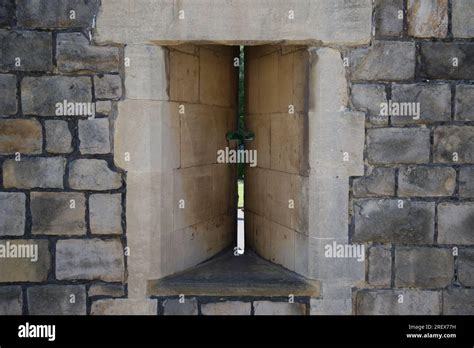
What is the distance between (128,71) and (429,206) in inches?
77.7

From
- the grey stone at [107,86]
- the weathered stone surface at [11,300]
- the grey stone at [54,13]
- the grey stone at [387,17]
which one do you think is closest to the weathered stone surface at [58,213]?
the weathered stone surface at [11,300]

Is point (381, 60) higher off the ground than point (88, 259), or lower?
higher

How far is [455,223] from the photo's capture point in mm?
3213

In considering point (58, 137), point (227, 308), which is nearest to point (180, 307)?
point (227, 308)

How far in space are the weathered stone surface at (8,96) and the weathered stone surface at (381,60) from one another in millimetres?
2000

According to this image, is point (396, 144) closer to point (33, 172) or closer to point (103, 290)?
point (103, 290)

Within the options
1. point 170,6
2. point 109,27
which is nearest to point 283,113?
point 170,6

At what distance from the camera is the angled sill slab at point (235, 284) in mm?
3242

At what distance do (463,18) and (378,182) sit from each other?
1096mm

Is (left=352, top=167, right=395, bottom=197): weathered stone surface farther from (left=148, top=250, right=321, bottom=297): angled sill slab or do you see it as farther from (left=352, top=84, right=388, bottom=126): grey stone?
(left=148, top=250, right=321, bottom=297): angled sill slab

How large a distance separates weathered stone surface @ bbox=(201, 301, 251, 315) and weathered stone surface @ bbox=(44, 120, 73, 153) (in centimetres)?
127

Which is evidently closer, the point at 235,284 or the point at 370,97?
the point at 370,97

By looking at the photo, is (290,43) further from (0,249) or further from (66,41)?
(0,249)

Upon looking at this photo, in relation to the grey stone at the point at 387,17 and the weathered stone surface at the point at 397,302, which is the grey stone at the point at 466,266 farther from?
the grey stone at the point at 387,17
